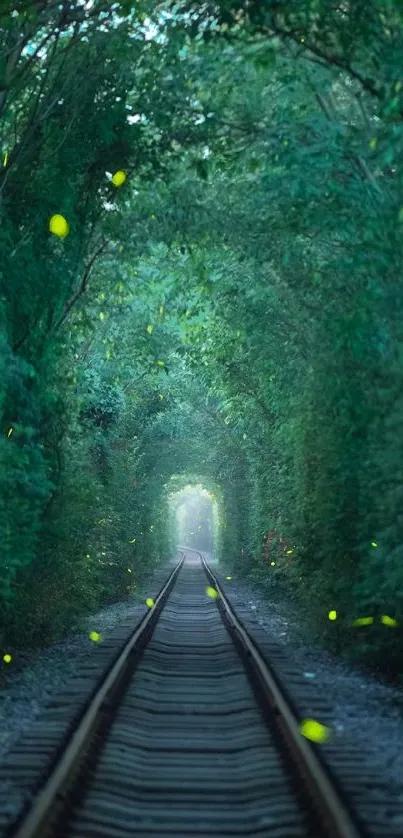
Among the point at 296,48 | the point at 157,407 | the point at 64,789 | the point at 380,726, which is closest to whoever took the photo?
the point at 64,789

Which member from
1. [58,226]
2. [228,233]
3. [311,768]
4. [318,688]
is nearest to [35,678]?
[318,688]

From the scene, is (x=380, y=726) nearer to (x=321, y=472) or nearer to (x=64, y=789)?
(x=64, y=789)

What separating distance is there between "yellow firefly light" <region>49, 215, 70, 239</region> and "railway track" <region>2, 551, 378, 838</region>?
5261 mm

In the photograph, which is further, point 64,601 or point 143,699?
point 64,601

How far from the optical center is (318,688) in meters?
11.0

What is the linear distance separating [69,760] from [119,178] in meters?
8.52

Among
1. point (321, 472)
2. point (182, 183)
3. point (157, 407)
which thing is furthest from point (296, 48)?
A: point (157, 407)

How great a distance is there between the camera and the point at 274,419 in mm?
23812

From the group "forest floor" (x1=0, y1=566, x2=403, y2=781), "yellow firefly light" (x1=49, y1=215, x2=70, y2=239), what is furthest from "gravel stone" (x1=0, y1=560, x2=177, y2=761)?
"yellow firefly light" (x1=49, y1=215, x2=70, y2=239)

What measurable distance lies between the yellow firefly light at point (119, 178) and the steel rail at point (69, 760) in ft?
19.9

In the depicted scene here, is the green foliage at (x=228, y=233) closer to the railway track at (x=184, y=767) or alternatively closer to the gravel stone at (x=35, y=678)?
the gravel stone at (x=35, y=678)

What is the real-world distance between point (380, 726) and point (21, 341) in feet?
21.3

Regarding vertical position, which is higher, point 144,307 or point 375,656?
point 144,307

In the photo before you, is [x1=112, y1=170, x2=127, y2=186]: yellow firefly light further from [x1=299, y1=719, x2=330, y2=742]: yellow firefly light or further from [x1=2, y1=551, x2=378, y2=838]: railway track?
[x1=299, y1=719, x2=330, y2=742]: yellow firefly light
